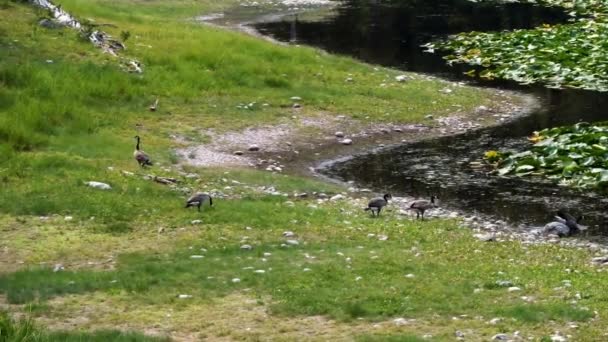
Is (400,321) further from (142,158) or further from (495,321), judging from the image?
(142,158)

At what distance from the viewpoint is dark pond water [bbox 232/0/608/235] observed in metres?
23.4

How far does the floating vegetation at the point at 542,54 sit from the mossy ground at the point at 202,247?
317 inches

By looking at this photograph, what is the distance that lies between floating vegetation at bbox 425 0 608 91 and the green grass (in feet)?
92.0

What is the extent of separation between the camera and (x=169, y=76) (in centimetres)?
3412

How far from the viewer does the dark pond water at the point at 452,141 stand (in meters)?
23.4

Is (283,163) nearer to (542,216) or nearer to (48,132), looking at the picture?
(48,132)

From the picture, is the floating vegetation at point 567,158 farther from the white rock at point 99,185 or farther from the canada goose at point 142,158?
the white rock at point 99,185

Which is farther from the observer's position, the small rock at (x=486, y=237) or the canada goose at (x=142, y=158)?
the canada goose at (x=142, y=158)

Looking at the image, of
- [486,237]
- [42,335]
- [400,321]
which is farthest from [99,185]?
[42,335]

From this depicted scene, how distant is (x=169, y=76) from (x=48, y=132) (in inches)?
360

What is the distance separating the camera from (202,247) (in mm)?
17812

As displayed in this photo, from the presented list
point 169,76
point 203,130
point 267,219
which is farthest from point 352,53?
point 267,219

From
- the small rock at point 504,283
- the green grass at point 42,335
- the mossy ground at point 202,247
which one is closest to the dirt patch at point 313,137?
the mossy ground at point 202,247

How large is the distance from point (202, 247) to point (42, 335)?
22.3 feet
